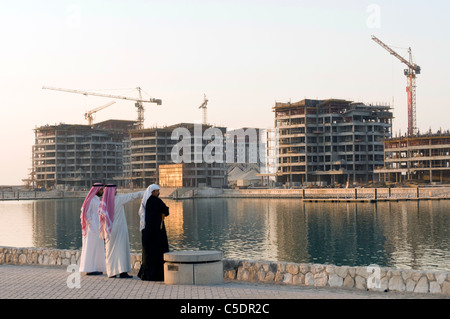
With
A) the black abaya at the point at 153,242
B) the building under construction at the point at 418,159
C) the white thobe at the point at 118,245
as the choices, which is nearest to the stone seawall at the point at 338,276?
the white thobe at the point at 118,245

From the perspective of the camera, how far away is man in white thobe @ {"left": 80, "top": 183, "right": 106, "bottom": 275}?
1666cm

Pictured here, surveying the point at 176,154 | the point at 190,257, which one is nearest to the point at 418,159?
the point at 176,154

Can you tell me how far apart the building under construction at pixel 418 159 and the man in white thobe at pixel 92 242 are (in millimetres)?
121741

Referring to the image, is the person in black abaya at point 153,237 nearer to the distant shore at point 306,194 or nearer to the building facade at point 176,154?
the distant shore at point 306,194

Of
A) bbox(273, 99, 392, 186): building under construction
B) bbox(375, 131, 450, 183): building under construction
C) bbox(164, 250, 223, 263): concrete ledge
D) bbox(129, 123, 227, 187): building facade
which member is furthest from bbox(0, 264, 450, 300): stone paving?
bbox(129, 123, 227, 187): building facade

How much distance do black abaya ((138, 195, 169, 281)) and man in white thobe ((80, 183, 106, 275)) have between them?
6.53 feet

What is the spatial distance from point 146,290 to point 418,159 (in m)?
132

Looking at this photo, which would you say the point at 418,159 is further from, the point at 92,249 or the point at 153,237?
the point at 153,237

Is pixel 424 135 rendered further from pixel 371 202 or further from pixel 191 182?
pixel 191 182

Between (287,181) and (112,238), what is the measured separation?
15777 centimetres

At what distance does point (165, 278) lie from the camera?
49.0 ft

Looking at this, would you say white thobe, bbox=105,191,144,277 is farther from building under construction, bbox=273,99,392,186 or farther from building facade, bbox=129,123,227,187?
building facade, bbox=129,123,227,187

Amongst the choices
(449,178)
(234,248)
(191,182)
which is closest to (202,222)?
(234,248)

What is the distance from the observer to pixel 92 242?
16781 millimetres
